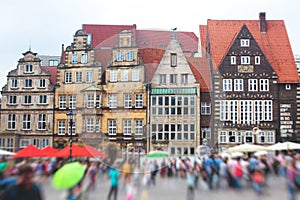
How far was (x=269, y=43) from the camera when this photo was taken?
1817 centimetres

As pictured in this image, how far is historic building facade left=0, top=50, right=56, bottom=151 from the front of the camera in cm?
1672

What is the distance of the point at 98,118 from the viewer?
16.6ft

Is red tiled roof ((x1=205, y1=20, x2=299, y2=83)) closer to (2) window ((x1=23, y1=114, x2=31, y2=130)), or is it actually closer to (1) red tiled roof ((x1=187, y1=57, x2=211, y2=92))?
(2) window ((x1=23, y1=114, x2=31, y2=130))

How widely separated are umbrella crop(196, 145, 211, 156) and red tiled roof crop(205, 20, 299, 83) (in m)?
12.8

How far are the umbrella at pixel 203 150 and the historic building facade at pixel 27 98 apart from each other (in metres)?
11.8

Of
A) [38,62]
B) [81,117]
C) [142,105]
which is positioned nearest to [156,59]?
[142,105]

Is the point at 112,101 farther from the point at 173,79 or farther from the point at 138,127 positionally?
the point at 173,79

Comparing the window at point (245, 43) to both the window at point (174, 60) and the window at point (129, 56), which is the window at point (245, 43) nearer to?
the window at point (174, 60)

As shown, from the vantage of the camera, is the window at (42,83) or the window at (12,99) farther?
the window at (12,99)

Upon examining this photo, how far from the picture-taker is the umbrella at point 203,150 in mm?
5164

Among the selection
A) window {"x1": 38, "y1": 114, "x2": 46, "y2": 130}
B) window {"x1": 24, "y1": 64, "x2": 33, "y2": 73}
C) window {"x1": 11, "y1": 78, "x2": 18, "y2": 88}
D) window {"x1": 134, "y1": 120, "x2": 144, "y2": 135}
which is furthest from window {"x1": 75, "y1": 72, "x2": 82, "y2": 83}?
window {"x1": 11, "y1": 78, "x2": 18, "y2": 88}

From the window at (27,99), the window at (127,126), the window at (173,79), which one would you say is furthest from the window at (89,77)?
the window at (27,99)

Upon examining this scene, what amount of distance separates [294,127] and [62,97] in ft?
46.6

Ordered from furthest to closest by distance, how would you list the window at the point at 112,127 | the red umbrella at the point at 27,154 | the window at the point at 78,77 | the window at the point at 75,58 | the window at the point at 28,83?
1. the window at the point at 28,83
2. the window at the point at 75,58
3. the red umbrella at the point at 27,154
4. the window at the point at 78,77
5. the window at the point at 112,127
